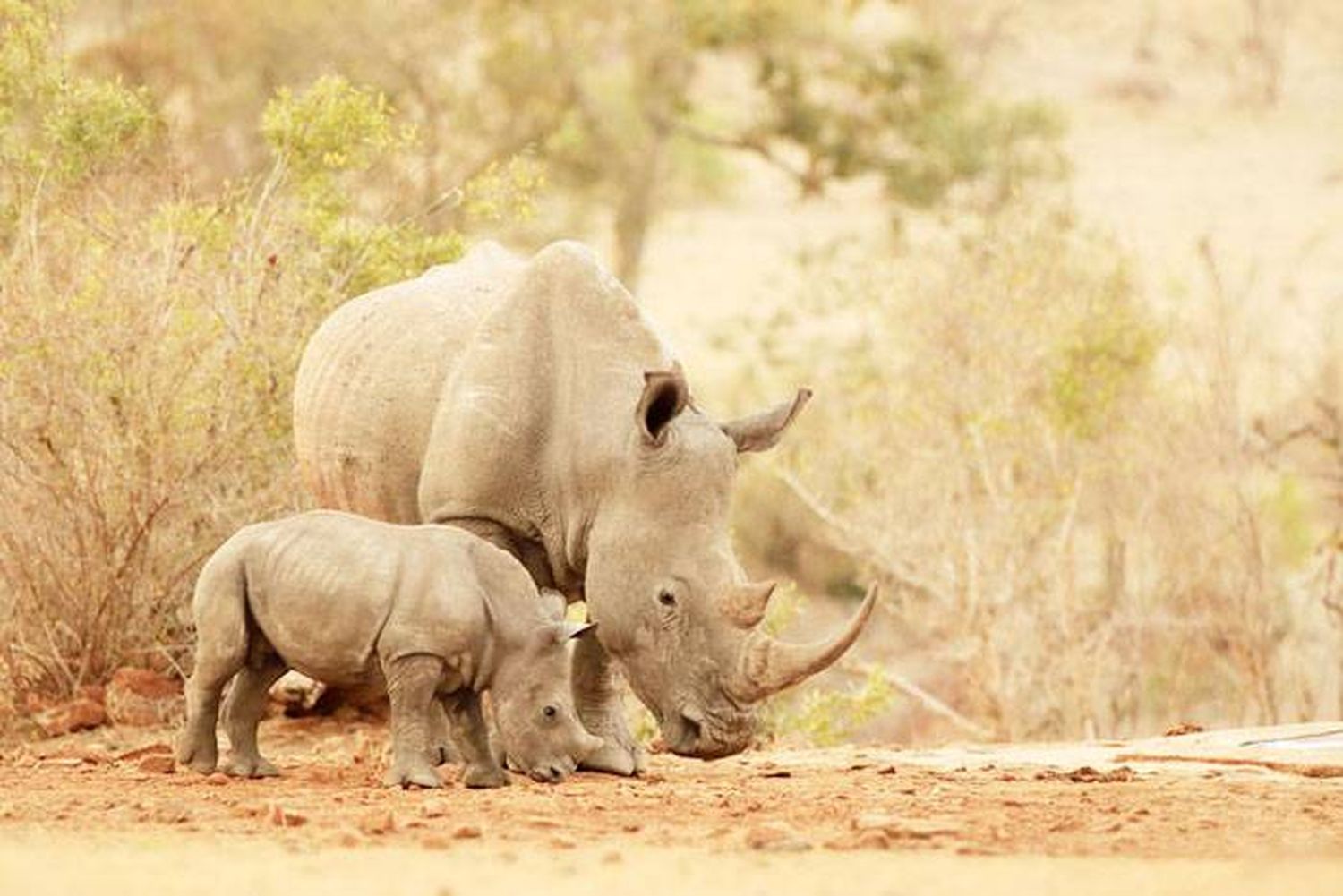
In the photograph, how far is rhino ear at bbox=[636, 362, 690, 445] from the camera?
10.4 meters

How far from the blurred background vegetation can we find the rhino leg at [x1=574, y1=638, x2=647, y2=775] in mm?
2877

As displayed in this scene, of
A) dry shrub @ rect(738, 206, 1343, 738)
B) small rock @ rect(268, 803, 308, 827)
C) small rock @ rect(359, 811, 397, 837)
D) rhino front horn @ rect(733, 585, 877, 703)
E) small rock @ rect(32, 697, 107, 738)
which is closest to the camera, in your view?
small rock @ rect(359, 811, 397, 837)

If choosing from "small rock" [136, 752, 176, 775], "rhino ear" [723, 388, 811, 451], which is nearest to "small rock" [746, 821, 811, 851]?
"rhino ear" [723, 388, 811, 451]

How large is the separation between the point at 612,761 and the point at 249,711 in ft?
4.43

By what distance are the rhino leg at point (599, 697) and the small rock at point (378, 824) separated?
2250mm

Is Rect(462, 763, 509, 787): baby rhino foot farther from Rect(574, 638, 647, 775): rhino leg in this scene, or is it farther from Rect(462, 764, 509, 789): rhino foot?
Rect(574, 638, 647, 775): rhino leg

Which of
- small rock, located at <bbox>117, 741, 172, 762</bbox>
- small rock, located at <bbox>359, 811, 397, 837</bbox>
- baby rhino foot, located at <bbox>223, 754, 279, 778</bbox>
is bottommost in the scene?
small rock, located at <bbox>359, 811, 397, 837</bbox>

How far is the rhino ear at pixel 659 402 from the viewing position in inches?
409

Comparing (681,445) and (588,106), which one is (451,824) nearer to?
(681,445)

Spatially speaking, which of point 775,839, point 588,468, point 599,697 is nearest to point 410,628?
point 588,468

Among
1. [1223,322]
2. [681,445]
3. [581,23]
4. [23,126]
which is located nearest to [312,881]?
[681,445]

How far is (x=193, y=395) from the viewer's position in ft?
45.0

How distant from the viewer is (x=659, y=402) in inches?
414

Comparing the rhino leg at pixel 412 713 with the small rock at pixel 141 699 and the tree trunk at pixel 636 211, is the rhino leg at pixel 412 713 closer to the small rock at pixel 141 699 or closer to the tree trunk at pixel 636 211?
the small rock at pixel 141 699
